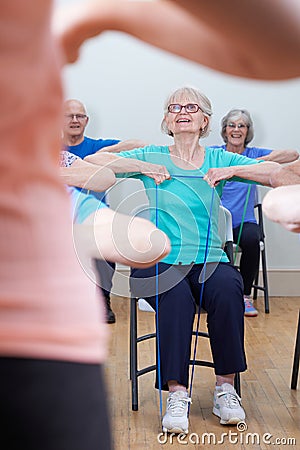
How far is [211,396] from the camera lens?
3.01 m

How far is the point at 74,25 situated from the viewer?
62 centimetres

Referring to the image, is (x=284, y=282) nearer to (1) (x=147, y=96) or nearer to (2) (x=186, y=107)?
(1) (x=147, y=96)

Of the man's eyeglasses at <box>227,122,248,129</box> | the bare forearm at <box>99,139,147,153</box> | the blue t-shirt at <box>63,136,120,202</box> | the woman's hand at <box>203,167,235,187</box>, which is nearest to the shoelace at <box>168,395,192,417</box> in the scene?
the woman's hand at <box>203,167,235,187</box>

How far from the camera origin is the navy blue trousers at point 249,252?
457cm

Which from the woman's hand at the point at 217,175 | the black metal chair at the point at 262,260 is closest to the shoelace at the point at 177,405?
the woman's hand at the point at 217,175

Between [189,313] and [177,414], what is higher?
[189,313]

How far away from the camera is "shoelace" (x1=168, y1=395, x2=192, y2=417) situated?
8.59ft

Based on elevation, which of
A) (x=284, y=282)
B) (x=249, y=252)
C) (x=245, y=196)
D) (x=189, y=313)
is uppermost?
(x=245, y=196)

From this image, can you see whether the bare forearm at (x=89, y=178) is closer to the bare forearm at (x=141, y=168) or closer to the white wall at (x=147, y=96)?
the bare forearm at (x=141, y=168)

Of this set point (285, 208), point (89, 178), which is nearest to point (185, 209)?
point (89, 178)

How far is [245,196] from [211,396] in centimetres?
190

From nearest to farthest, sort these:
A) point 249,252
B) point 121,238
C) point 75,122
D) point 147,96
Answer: point 121,238 → point 75,122 → point 249,252 → point 147,96

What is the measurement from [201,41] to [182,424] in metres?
2.13

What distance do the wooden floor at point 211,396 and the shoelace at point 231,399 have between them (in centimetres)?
7
